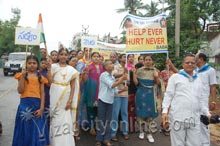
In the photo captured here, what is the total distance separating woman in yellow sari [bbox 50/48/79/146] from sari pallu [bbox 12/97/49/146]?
0.87ft

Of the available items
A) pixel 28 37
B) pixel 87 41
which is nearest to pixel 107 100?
pixel 28 37

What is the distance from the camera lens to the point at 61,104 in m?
5.02

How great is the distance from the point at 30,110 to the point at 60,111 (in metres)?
0.49

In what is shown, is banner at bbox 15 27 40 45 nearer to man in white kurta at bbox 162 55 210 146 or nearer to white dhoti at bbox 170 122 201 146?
man in white kurta at bbox 162 55 210 146

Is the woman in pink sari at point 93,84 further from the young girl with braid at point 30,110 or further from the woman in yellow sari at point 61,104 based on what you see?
the young girl with braid at point 30,110

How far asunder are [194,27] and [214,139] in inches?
450

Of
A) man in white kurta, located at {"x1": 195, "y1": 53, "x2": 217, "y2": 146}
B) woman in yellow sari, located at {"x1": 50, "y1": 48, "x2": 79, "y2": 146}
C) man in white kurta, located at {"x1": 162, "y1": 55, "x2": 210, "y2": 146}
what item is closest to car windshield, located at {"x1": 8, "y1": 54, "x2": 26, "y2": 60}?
woman in yellow sari, located at {"x1": 50, "y1": 48, "x2": 79, "y2": 146}

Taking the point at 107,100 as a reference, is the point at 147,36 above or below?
above

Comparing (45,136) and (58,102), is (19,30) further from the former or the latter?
(45,136)

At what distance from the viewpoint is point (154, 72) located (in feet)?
21.0

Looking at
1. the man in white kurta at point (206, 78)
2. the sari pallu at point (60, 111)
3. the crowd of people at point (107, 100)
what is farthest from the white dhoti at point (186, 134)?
the sari pallu at point (60, 111)

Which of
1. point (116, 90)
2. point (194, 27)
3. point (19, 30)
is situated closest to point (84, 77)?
point (116, 90)

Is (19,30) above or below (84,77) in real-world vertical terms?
above

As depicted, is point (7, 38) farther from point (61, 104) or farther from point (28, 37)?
point (61, 104)
